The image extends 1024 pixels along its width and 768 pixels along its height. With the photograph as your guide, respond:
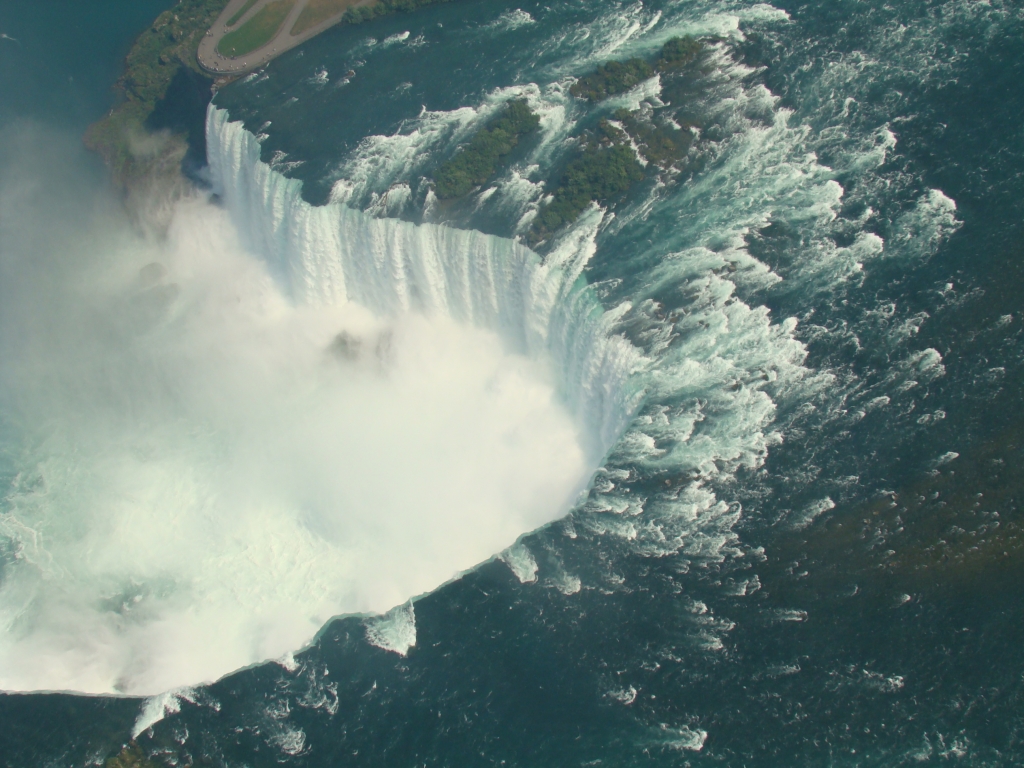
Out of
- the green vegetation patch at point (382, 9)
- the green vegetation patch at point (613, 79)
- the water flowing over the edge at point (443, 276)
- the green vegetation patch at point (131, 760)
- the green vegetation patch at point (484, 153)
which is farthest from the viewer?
the green vegetation patch at point (382, 9)

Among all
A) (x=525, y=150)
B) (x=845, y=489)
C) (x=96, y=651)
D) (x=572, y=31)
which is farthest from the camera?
(x=572, y=31)

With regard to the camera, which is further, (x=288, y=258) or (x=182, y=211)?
(x=182, y=211)

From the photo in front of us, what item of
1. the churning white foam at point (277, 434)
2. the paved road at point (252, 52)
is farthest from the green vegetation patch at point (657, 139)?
the paved road at point (252, 52)

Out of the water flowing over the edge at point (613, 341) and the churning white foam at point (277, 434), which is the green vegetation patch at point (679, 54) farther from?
the churning white foam at point (277, 434)

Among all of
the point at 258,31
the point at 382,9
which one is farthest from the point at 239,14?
the point at 382,9

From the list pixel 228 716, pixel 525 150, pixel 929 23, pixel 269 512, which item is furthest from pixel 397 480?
pixel 929 23

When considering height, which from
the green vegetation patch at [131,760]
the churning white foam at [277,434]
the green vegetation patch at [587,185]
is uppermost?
the green vegetation patch at [587,185]

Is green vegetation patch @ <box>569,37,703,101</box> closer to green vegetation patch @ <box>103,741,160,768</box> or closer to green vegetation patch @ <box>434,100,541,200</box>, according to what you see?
green vegetation patch @ <box>434,100,541,200</box>

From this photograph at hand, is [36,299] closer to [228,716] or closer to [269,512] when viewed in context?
[269,512]

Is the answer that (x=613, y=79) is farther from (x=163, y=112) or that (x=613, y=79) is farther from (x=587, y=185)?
(x=163, y=112)
